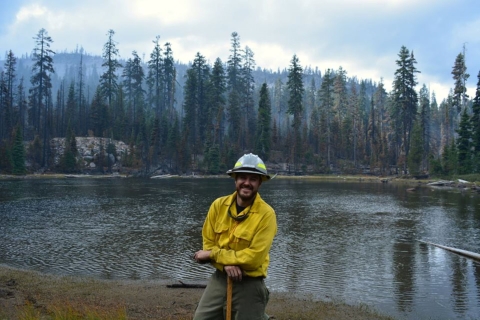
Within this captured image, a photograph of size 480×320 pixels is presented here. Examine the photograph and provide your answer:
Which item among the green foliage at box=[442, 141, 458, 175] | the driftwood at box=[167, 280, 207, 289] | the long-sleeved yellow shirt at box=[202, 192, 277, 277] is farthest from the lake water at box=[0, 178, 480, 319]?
the green foliage at box=[442, 141, 458, 175]

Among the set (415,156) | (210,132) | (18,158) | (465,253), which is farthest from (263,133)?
(465,253)

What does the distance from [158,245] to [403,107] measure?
65.2 metres

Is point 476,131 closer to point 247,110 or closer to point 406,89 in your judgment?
point 406,89

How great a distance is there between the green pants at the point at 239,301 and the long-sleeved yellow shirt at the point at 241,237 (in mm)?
136

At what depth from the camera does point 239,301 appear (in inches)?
152

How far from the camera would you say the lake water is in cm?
1097

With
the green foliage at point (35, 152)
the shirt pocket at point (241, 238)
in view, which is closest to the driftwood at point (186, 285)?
the shirt pocket at point (241, 238)

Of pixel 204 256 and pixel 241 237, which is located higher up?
pixel 241 237

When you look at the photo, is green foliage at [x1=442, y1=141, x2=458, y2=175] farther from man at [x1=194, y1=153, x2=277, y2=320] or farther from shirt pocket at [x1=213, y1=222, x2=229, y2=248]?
shirt pocket at [x1=213, y1=222, x2=229, y2=248]

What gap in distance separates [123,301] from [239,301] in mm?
6067

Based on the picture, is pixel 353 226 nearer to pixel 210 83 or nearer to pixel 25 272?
pixel 25 272

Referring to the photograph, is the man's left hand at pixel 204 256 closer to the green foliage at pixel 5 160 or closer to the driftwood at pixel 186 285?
the driftwood at pixel 186 285

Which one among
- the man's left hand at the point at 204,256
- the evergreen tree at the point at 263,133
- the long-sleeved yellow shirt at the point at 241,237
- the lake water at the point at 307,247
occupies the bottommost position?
the lake water at the point at 307,247

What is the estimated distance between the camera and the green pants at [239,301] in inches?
152
